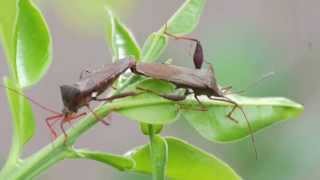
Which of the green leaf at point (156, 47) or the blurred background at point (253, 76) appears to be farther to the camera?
the blurred background at point (253, 76)

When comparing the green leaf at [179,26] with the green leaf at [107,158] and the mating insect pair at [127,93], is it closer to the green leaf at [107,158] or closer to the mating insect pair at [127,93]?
the mating insect pair at [127,93]

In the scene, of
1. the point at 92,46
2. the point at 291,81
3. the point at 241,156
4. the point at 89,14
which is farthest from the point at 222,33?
the point at 92,46

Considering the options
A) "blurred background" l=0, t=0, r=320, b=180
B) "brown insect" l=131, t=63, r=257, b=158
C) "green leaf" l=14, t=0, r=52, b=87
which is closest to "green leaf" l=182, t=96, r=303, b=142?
"brown insect" l=131, t=63, r=257, b=158

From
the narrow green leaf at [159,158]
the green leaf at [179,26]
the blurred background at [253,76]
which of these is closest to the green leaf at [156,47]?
the green leaf at [179,26]

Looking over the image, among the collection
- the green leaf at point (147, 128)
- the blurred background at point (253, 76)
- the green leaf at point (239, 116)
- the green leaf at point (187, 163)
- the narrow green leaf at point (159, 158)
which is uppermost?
the green leaf at point (239, 116)

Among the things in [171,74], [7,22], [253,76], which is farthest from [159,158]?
[253,76]

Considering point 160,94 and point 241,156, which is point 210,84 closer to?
point 160,94

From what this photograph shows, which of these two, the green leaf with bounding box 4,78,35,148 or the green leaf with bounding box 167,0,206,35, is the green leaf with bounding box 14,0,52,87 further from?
the green leaf with bounding box 167,0,206,35
